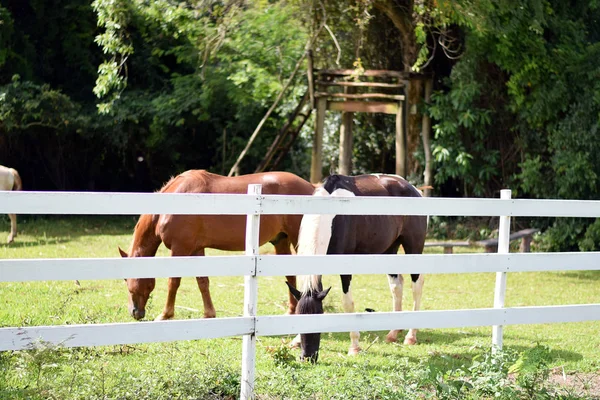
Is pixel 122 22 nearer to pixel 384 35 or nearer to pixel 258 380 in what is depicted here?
pixel 384 35

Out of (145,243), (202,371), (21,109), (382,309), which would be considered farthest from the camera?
(21,109)

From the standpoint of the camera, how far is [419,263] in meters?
5.42

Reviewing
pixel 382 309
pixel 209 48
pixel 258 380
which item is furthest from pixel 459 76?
pixel 258 380

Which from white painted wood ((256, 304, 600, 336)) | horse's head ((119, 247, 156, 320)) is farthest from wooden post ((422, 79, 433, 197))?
white painted wood ((256, 304, 600, 336))

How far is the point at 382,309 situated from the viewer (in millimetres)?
9000

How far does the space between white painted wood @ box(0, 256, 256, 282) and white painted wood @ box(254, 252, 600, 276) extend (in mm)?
215

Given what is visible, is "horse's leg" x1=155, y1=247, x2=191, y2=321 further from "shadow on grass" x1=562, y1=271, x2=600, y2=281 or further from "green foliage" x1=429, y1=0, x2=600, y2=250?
"green foliage" x1=429, y1=0, x2=600, y2=250

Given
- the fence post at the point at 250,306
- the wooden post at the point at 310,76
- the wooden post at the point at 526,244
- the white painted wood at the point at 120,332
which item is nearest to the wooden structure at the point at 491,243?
the wooden post at the point at 526,244

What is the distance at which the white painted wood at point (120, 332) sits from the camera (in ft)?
13.9

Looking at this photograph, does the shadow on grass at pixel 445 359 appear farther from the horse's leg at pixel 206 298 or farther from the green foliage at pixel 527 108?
the green foliage at pixel 527 108

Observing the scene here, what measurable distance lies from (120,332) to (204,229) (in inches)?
142

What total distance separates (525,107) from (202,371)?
38.9ft

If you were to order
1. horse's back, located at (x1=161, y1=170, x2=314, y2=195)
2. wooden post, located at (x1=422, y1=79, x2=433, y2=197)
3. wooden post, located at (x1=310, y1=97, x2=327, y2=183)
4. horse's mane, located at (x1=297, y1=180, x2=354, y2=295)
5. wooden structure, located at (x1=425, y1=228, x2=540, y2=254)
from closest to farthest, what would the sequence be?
horse's mane, located at (x1=297, y1=180, x2=354, y2=295) < horse's back, located at (x1=161, y1=170, x2=314, y2=195) < wooden structure, located at (x1=425, y1=228, x2=540, y2=254) < wooden post, located at (x1=310, y1=97, x2=327, y2=183) < wooden post, located at (x1=422, y1=79, x2=433, y2=197)

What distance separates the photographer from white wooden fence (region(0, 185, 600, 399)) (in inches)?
169
